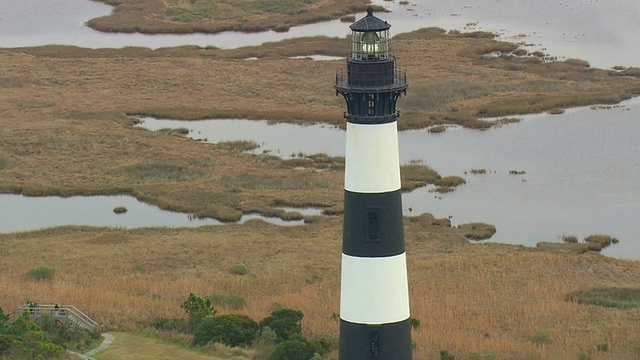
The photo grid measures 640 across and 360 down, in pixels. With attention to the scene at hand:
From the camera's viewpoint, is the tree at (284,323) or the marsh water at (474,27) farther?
the marsh water at (474,27)

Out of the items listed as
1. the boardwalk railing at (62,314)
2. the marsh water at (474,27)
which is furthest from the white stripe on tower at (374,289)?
the marsh water at (474,27)

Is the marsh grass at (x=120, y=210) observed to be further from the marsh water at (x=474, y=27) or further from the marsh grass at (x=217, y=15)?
the marsh grass at (x=217, y=15)

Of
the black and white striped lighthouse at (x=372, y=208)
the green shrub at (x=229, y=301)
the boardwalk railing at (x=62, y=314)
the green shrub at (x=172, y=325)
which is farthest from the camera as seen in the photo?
the green shrub at (x=229, y=301)

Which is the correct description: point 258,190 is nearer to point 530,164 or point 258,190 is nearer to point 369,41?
point 530,164

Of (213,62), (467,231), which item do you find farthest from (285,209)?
(213,62)

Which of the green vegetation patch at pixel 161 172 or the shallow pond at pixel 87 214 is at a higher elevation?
the green vegetation patch at pixel 161 172

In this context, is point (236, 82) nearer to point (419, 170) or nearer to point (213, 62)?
point (213, 62)

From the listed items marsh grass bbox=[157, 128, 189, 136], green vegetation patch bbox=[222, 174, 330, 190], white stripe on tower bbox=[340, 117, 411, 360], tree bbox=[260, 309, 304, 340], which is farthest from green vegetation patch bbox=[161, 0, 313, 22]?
white stripe on tower bbox=[340, 117, 411, 360]
